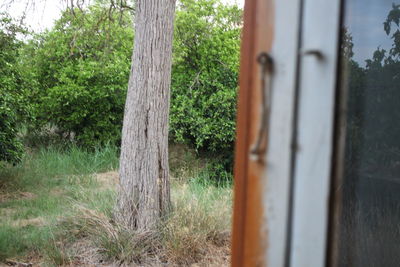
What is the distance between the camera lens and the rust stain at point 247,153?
3.50ft

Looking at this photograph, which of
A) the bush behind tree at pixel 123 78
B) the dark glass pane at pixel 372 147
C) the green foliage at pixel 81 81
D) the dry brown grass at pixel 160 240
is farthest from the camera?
the green foliage at pixel 81 81

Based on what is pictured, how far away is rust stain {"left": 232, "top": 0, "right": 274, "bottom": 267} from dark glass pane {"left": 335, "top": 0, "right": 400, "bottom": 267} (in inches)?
28.3

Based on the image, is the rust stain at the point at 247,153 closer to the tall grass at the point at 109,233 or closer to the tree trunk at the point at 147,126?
the tall grass at the point at 109,233

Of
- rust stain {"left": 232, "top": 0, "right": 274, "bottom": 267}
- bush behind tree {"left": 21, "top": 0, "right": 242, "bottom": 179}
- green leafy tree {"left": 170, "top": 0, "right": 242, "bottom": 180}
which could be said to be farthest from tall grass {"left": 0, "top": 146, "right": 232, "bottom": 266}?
rust stain {"left": 232, "top": 0, "right": 274, "bottom": 267}

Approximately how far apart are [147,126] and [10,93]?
397 cm

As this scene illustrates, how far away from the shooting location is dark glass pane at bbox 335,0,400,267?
181 cm

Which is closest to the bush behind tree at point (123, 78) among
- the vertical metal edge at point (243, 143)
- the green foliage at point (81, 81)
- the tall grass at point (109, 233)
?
the green foliage at point (81, 81)

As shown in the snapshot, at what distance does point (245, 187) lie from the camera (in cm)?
110

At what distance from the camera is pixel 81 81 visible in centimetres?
1102

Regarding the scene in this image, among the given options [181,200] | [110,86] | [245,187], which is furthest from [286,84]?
[110,86]

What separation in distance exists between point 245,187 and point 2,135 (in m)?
7.40

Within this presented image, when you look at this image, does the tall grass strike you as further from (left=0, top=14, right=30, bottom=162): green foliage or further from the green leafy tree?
the green leafy tree

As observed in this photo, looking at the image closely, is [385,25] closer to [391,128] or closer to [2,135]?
[391,128]

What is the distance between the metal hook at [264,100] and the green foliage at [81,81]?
10090 mm
